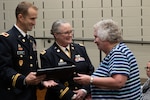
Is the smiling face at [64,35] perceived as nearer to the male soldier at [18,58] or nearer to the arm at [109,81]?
the male soldier at [18,58]

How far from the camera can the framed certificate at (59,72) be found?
7.09 ft

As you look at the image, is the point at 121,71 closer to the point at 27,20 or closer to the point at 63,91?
the point at 63,91

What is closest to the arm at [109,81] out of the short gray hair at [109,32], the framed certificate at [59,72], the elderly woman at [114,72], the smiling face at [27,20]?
the elderly woman at [114,72]

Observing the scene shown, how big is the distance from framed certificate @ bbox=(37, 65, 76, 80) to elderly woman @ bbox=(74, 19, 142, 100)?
0.09m

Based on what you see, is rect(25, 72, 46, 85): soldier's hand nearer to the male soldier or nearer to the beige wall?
the male soldier

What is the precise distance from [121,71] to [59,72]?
1.48 feet

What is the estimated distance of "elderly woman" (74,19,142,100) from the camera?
208cm

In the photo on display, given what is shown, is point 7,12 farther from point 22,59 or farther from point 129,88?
point 129,88

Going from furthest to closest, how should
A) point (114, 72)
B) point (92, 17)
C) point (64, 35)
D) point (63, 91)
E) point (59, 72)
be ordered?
point (92, 17), point (64, 35), point (63, 91), point (59, 72), point (114, 72)

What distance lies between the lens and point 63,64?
2773 millimetres

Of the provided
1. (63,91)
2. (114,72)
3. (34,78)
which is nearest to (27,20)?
(34,78)

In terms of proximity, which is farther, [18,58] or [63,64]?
[63,64]

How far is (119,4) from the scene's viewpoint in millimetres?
4773

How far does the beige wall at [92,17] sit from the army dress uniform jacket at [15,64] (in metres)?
2.39
